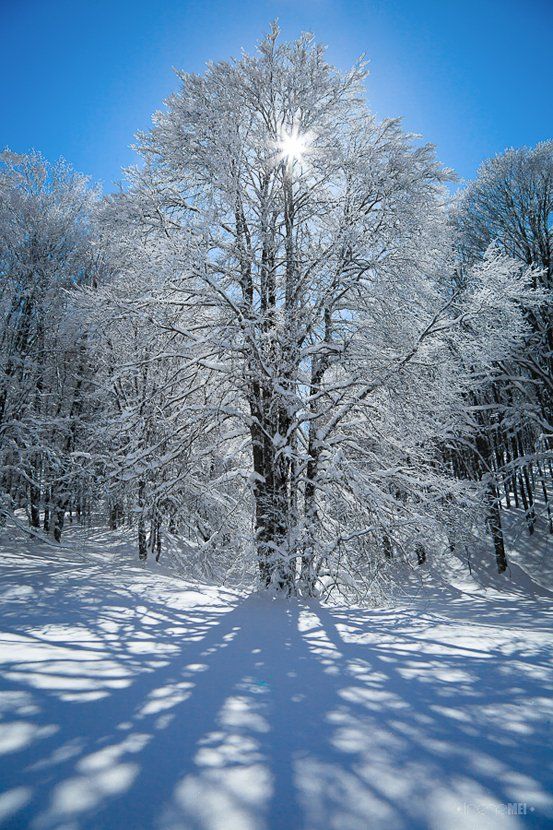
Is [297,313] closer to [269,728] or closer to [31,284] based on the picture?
[269,728]

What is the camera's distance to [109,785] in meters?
1.56

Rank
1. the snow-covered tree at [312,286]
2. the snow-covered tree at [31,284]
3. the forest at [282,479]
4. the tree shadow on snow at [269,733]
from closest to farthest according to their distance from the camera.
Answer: the tree shadow on snow at [269,733], the forest at [282,479], the snow-covered tree at [312,286], the snow-covered tree at [31,284]

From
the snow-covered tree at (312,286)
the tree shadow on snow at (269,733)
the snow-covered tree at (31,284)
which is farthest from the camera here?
the snow-covered tree at (31,284)

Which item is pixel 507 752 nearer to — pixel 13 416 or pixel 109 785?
pixel 109 785

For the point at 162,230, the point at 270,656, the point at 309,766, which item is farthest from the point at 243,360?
the point at 309,766

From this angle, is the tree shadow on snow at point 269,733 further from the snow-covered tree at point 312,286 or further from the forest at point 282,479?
the snow-covered tree at point 312,286

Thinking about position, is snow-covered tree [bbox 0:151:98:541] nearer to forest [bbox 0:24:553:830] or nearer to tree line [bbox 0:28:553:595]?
forest [bbox 0:24:553:830]

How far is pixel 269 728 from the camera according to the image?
6.88 ft

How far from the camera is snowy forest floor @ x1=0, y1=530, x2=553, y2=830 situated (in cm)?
148

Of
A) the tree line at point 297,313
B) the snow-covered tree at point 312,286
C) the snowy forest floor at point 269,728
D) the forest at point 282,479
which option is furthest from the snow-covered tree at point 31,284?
the snowy forest floor at point 269,728

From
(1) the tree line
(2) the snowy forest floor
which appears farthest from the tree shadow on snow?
(1) the tree line

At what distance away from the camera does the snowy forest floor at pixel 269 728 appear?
4.84 ft

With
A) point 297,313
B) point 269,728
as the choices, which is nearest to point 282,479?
point 297,313

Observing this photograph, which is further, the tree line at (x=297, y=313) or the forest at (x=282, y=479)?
the tree line at (x=297, y=313)
